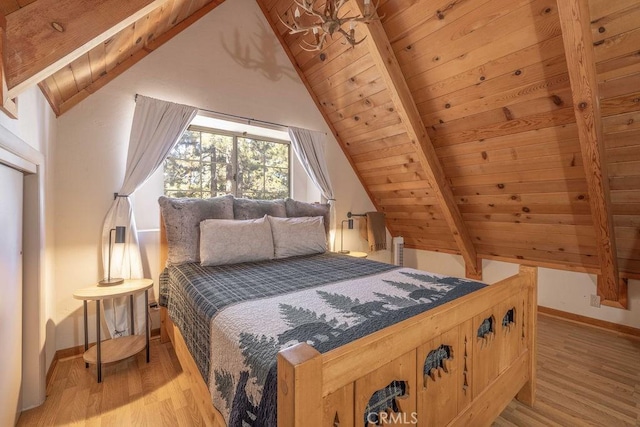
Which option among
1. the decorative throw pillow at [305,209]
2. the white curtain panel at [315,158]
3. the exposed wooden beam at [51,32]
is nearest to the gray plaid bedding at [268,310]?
the decorative throw pillow at [305,209]

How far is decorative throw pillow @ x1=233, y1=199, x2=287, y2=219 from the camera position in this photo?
101 inches

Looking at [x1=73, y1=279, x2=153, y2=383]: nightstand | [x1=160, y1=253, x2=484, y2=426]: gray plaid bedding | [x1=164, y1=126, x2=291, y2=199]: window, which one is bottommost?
[x1=73, y1=279, x2=153, y2=383]: nightstand

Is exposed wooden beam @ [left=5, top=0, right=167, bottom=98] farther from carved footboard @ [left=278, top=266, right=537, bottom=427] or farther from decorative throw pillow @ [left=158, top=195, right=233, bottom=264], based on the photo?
carved footboard @ [left=278, top=266, right=537, bottom=427]

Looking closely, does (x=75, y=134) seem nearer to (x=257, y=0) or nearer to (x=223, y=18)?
(x=223, y=18)

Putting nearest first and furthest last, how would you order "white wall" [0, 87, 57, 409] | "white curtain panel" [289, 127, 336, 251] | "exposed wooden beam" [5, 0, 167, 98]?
1. "exposed wooden beam" [5, 0, 167, 98]
2. "white wall" [0, 87, 57, 409]
3. "white curtain panel" [289, 127, 336, 251]

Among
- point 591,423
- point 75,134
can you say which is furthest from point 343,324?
point 75,134

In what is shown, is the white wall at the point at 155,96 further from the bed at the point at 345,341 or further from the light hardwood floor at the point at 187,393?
the bed at the point at 345,341

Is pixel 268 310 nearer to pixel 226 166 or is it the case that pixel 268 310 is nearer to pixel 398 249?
pixel 226 166

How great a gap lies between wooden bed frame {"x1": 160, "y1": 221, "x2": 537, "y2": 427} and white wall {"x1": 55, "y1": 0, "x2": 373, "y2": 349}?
3.44ft

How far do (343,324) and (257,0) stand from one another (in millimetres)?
3415

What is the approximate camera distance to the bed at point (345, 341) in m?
0.74

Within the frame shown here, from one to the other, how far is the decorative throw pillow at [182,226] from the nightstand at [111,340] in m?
0.30

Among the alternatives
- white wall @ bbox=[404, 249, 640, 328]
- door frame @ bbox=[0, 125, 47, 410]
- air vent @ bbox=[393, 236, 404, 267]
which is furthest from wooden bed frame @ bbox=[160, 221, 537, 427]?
air vent @ bbox=[393, 236, 404, 267]

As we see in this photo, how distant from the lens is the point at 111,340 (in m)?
2.10
